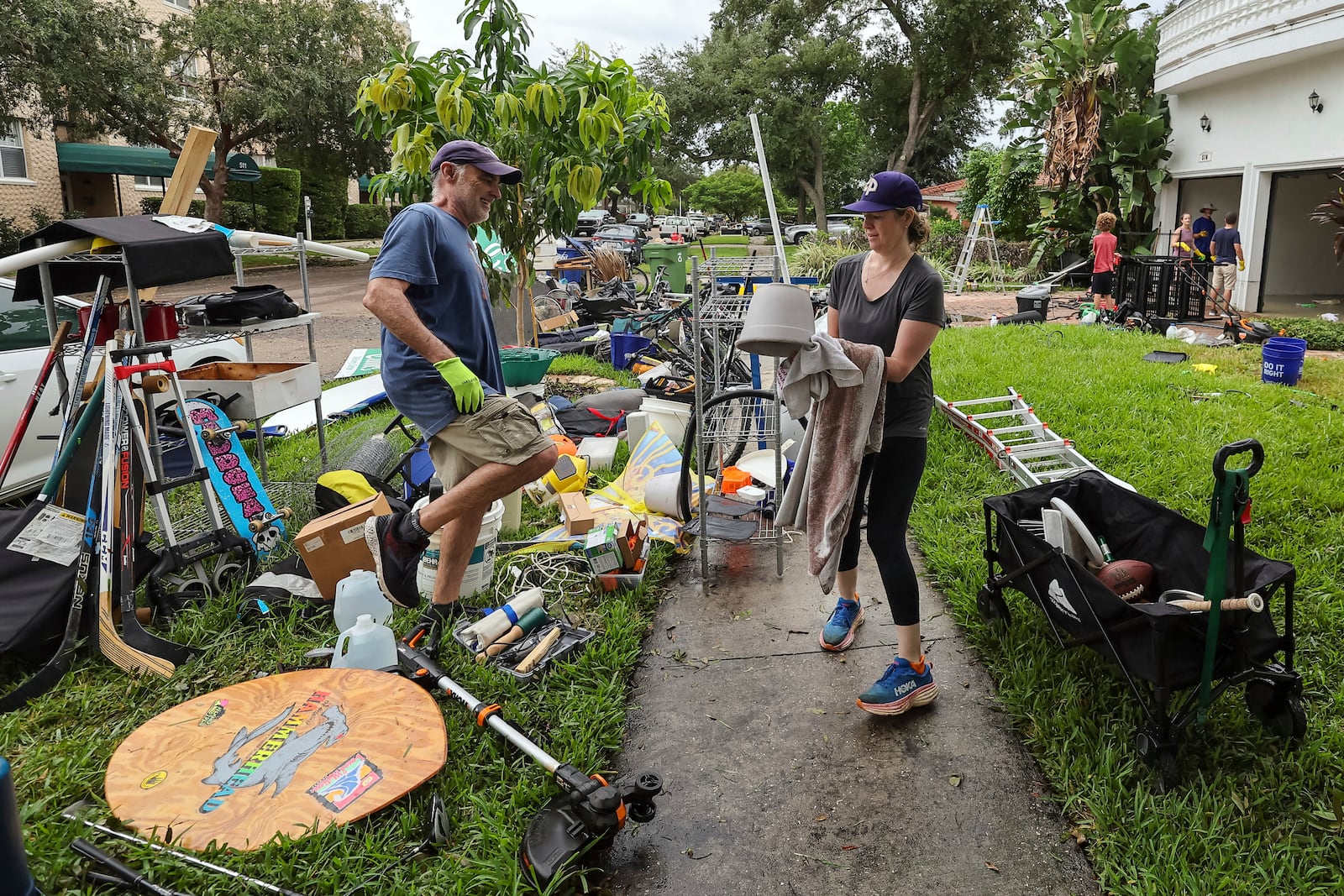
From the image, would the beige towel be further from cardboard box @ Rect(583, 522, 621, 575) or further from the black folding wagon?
cardboard box @ Rect(583, 522, 621, 575)

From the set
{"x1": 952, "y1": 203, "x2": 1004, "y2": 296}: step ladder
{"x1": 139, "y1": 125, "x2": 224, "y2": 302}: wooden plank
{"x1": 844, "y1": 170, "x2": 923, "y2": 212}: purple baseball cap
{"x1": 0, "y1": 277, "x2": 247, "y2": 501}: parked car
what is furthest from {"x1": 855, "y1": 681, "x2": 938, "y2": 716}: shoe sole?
{"x1": 952, "y1": 203, "x2": 1004, "y2": 296}: step ladder

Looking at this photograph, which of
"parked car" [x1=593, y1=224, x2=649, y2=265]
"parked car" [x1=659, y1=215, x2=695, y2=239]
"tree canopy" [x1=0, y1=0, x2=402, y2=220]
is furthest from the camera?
"parked car" [x1=659, y1=215, x2=695, y2=239]

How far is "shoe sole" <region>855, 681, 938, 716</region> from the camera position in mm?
3119

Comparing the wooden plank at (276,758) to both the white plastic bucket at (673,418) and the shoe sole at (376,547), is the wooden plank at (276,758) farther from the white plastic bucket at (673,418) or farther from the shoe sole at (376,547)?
the white plastic bucket at (673,418)

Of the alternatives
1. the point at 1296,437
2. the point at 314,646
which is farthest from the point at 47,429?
the point at 1296,437

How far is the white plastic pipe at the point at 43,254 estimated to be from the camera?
3.47 m

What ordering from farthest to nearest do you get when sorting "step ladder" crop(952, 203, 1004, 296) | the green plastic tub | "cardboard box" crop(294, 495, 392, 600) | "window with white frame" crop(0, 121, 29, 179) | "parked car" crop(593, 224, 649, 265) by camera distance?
"window with white frame" crop(0, 121, 29, 179)
"step ladder" crop(952, 203, 1004, 296)
"parked car" crop(593, 224, 649, 265)
the green plastic tub
"cardboard box" crop(294, 495, 392, 600)

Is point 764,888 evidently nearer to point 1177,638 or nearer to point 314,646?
point 1177,638

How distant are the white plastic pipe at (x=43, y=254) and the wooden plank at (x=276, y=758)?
1.93m

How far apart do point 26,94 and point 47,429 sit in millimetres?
18741

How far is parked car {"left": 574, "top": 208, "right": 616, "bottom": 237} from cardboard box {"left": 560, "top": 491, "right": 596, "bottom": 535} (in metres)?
22.6

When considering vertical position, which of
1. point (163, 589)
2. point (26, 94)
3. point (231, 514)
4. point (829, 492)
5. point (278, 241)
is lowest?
point (163, 589)

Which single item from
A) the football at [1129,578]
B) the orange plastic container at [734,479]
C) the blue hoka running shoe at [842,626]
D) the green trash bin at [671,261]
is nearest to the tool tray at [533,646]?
the blue hoka running shoe at [842,626]

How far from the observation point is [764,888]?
238 centimetres
